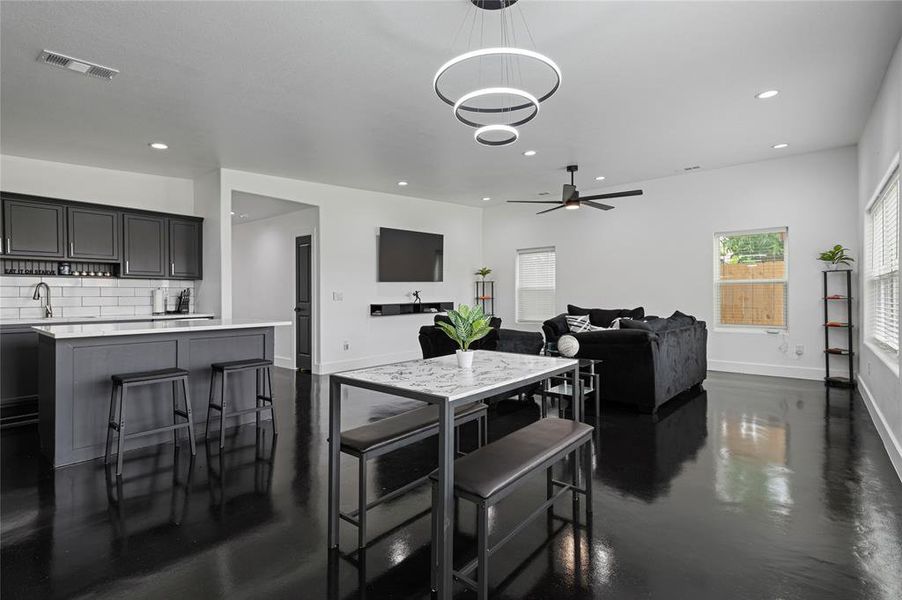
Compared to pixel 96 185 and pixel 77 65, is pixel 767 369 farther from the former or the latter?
pixel 96 185

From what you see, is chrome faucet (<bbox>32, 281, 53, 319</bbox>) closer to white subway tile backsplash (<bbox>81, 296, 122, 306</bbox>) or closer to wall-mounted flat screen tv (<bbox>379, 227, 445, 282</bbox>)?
white subway tile backsplash (<bbox>81, 296, 122, 306</bbox>)

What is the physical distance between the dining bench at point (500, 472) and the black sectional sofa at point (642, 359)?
2.36 m

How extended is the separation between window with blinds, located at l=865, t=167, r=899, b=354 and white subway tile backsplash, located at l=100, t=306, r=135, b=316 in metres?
7.85

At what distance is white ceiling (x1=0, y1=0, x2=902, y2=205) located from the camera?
2885 millimetres

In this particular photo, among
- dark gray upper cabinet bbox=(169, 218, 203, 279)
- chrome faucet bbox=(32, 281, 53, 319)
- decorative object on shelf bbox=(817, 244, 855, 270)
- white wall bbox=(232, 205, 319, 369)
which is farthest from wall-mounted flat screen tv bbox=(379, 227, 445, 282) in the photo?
decorative object on shelf bbox=(817, 244, 855, 270)

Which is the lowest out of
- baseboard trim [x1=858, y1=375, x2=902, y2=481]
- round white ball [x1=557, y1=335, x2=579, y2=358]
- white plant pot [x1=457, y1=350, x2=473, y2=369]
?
baseboard trim [x1=858, y1=375, x2=902, y2=481]

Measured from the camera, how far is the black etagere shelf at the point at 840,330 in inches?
225

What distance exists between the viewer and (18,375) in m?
4.63

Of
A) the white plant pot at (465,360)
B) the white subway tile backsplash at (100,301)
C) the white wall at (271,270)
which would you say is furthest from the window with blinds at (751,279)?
the white subway tile backsplash at (100,301)

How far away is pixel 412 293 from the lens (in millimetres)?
8477

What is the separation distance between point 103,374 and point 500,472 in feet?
10.8

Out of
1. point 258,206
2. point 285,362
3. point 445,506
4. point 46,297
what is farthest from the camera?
point 285,362

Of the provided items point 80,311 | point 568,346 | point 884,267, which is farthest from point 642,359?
point 80,311

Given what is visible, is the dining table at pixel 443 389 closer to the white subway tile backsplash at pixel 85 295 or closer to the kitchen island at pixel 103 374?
the kitchen island at pixel 103 374
